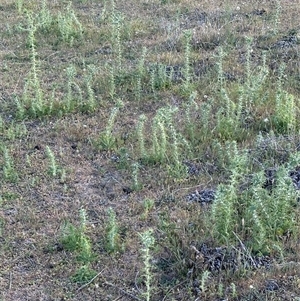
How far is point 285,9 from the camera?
26.3ft

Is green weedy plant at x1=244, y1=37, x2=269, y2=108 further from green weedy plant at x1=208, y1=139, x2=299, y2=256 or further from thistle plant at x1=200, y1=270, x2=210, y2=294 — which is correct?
thistle plant at x1=200, y1=270, x2=210, y2=294

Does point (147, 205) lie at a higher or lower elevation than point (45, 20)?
lower

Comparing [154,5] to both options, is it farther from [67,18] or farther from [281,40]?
[281,40]

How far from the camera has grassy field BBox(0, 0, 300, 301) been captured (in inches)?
153

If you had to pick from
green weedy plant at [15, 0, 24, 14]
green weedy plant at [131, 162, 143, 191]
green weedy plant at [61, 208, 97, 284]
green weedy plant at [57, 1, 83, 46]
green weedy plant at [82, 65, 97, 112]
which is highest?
green weedy plant at [15, 0, 24, 14]

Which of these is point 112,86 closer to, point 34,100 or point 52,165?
point 34,100

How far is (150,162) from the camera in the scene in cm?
497

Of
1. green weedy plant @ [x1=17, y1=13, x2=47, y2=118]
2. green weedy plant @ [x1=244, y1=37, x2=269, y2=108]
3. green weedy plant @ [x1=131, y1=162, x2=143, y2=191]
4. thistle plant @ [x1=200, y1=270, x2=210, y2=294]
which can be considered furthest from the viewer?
green weedy plant @ [x1=17, y1=13, x2=47, y2=118]

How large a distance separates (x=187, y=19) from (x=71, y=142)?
3.10 metres

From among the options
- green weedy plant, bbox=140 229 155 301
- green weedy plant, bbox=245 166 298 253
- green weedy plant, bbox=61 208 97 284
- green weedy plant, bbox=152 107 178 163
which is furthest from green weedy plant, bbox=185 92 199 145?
green weedy plant, bbox=140 229 155 301

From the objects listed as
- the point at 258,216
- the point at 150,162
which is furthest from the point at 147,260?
the point at 150,162

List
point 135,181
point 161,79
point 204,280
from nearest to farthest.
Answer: point 204,280
point 135,181
point 161,79

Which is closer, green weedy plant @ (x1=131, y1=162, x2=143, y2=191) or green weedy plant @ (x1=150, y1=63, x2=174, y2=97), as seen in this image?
green weedy plant @ (x1=131, y1=162, x2=143, y2=191)

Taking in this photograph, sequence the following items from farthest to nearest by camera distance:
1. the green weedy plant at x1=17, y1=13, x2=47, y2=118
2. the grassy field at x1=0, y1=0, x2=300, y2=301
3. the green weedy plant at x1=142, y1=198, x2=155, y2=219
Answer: the green weedy plant at x1=17, y1=13, x2=47, y2=118
the green weedy plant at x1=142, y1=198, x2=155, y2=219
the grassy field at x1=0, y1=0, x2=300, y2=301
